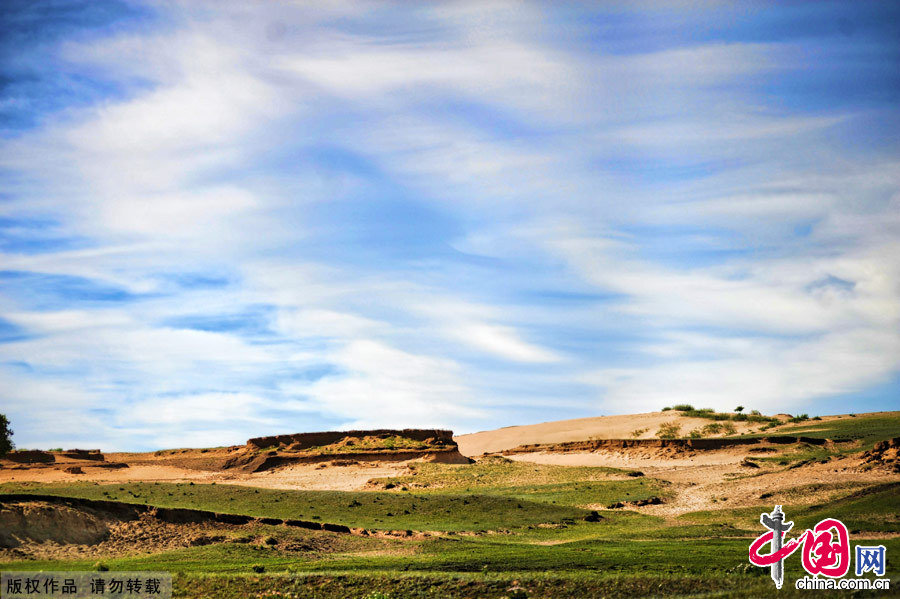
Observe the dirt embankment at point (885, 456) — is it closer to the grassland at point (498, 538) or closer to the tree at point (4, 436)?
the grassland at point (498, 538)

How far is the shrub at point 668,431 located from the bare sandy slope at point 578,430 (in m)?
0.54

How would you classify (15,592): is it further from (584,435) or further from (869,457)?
(584,435)

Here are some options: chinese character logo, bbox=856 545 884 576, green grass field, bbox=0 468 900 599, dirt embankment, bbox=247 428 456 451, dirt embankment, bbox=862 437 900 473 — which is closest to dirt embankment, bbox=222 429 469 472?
dirt embankment, bbox=247 428 456 451

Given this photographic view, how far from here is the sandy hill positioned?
84.9 m

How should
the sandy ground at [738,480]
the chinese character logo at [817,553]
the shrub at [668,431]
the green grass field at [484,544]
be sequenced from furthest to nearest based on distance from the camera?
the shrub at [668,431], the sandy ground at [738,480], the green grass field at [484,544], the chinese character logo at [817,553]

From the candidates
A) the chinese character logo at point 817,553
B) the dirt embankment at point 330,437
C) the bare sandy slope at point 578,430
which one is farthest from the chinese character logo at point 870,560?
the bare sandy slope at point 578,430

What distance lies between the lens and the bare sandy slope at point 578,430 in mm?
85125

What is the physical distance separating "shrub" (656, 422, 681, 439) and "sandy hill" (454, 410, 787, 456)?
0.55 metres

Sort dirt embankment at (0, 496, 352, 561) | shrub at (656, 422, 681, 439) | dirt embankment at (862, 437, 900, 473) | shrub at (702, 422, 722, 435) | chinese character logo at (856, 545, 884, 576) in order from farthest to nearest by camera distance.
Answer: shrub at (656, 422, 681, 439) → shrub at (702, 422, 722, 435) → dirt embankment at (862, 437, 900, 473) → dirt embankment at (0, 496, 352, 561) → chinese character logo at (856, 545, 884, 576)

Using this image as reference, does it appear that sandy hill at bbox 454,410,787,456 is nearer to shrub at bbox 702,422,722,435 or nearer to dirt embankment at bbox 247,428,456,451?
shrub at bbox 702,422,722,435

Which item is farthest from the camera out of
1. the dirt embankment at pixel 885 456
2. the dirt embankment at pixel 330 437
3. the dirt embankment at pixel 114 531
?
the dirt embankment at pixel 330 437

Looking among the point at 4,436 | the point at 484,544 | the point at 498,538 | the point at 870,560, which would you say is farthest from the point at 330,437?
the point at 870,560

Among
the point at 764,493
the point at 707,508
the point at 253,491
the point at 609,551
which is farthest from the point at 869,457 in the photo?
the point at 253,491

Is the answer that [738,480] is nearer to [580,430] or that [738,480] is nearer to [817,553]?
[817,553]
